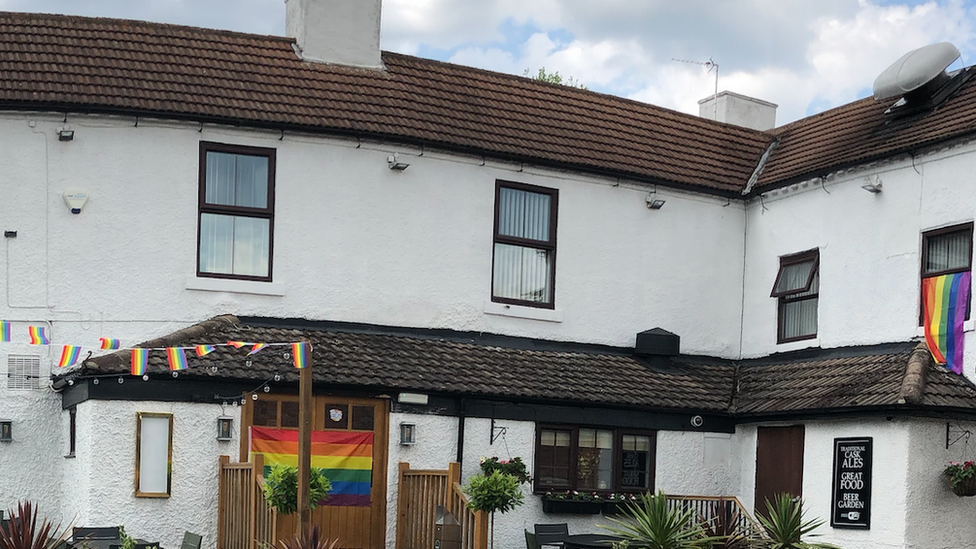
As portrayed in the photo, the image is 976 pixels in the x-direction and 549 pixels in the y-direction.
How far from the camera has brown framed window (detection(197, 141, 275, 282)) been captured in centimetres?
1736

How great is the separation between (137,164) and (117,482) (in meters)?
4.05

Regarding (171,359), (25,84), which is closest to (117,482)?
(171,359)

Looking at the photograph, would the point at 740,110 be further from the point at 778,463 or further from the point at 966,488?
the point at 966,488

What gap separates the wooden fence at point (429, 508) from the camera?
600 inches

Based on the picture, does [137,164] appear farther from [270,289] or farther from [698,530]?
[698,530]

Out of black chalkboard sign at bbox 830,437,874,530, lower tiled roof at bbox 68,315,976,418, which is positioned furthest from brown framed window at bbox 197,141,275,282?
black chalkboard sign at bbox 830,437,874,530

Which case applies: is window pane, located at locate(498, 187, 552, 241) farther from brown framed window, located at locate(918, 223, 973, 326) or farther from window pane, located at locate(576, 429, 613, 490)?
brown framed window, located at locate(918, 223, 973, 326)

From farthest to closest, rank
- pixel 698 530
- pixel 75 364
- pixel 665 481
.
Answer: pixel 665 481
pixel 75 364
pixel 698 530

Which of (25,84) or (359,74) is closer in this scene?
(25,84)

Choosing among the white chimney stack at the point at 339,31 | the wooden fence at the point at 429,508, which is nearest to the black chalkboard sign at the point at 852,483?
the wooden fence at the point at 429,508

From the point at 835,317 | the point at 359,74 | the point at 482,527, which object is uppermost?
the point at 359,74

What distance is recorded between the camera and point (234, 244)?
17.5 m

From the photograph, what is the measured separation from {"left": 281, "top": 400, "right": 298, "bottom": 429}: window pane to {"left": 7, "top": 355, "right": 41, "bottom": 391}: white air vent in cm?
301

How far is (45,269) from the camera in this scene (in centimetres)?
1658
